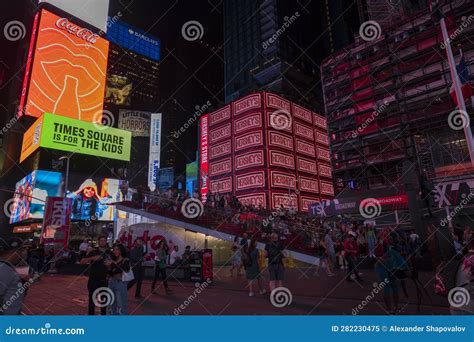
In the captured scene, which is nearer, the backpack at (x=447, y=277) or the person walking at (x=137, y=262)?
the backpack at (x=447, y=277)

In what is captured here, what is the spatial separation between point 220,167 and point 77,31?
3150 cm

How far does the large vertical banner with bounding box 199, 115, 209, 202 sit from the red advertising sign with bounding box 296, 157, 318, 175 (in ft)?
44.1

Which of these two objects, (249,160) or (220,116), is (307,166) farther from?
(220,116)

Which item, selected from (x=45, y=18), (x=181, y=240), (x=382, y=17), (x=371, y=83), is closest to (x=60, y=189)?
(x=45, y=18)

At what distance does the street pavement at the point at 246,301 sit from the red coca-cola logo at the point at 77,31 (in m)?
48.2

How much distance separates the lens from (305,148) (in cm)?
4497

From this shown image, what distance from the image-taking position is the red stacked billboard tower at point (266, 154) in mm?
38875

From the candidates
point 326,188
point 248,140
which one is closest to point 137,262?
point 248,140

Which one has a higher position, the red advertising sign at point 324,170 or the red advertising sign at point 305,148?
the red advertising sign at point 305,148

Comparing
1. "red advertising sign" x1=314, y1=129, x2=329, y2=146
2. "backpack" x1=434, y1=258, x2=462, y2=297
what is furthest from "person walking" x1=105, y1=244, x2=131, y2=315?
"red advertising sign" x1=314, y1=129, x2=329, y2=146

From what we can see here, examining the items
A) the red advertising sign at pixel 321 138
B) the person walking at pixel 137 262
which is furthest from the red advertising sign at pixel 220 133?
the person walking at pixel 137 262

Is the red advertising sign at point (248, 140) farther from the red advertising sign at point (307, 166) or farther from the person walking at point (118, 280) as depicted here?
the person walking at point (118, 280)

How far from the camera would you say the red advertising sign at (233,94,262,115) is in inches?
1644
